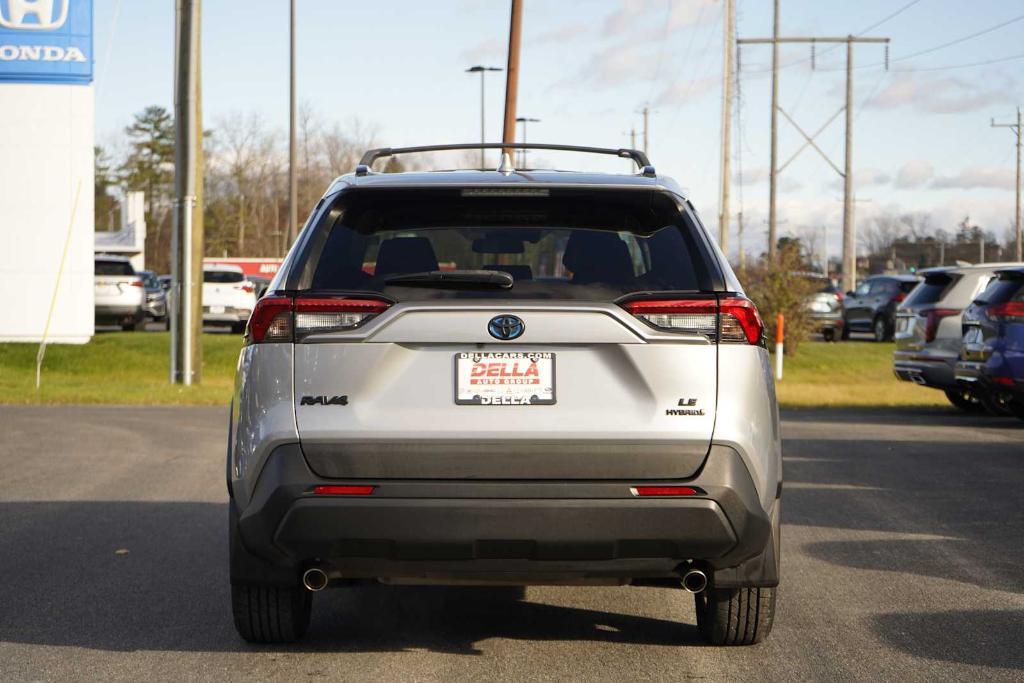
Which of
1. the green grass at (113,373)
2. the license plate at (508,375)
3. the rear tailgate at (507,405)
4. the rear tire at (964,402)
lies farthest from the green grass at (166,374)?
the license plate at (508,375)

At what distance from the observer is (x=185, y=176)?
20.7 metres

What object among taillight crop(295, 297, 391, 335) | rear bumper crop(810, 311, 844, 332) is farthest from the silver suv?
rear bumper crop(810, 311, 844, 332)

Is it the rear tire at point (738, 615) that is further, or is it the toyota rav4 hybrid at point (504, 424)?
the rear tire at point (738, 615)

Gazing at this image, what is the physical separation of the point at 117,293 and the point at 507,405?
31.0m

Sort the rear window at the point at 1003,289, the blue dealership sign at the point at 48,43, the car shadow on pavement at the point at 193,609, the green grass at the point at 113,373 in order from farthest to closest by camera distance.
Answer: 1. the blue dealership sign at the point at 48,43
2. the green grass at the point at 113,373
3. the rear window at the point at 1003,289
4. the car shadow on pavement at the point at 193,609

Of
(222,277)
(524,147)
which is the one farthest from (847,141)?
(524,147)

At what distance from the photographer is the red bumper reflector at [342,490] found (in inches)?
189

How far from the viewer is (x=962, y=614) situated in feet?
20.8

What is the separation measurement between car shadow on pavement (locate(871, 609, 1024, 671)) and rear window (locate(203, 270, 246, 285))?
100 ft

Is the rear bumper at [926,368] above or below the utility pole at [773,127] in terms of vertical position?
below

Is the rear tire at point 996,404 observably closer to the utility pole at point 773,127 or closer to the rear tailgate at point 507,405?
the rear tailgate at point 507,405

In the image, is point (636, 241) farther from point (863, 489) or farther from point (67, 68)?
point (67, 68)

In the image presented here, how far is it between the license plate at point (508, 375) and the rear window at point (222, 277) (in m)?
31.3

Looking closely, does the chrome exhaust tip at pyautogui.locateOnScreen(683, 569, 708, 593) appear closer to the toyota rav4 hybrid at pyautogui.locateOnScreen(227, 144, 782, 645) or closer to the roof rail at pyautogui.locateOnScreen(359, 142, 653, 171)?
the toyota rav4 hybrid at pyautogui.locateOnScreen(227, 144, 782, 645)
